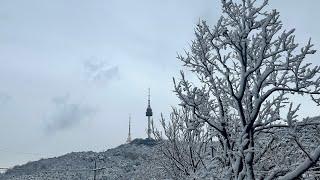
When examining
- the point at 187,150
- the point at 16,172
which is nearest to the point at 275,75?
the point at 187,150

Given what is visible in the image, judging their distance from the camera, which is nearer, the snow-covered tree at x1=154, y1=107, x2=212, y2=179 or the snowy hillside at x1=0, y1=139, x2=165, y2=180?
the snow-covered tree at x1=154, y1=107, x2=212, y2=179

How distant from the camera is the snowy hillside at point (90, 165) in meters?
67.8

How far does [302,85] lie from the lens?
11406 mm

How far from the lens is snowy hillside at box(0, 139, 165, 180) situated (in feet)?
222

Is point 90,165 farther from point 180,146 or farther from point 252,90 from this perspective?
point 252,90

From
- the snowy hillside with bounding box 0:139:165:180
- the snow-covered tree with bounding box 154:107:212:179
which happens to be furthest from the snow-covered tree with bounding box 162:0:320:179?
the snowy hillside with bounding box 0:139:165:180

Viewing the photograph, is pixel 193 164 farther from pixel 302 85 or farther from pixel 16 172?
pixel 16 172

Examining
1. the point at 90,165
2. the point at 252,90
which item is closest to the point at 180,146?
the point at 252,90

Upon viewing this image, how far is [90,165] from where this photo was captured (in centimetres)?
8012

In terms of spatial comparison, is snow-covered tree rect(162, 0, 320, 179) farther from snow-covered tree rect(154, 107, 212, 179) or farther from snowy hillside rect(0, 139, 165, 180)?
snowy hillside rect(0, 139, 165, 180)

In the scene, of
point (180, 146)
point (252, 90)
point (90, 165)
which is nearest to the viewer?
point (252, 90)

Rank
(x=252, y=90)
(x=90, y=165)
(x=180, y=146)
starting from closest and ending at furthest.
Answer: (x=252, y=90), (x=180, y=146), (x=90, y=165)

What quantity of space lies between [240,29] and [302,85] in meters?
1.95

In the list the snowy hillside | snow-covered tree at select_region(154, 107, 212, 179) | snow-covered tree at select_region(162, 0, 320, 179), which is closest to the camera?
snow-covered tree at select_region(162, 0, 320, 179)
